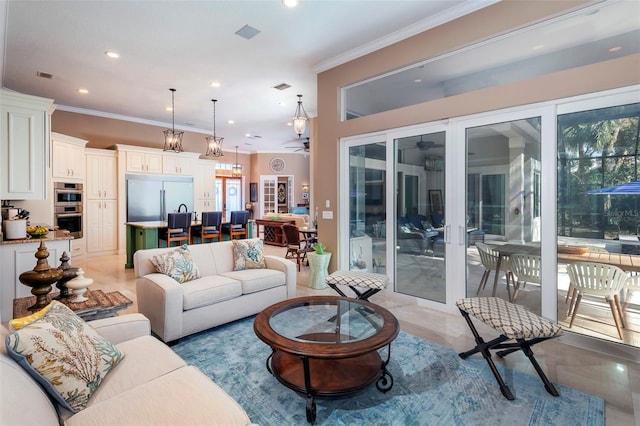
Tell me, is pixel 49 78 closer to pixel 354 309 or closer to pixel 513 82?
pixel 354 309

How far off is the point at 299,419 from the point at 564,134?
335 centimetres

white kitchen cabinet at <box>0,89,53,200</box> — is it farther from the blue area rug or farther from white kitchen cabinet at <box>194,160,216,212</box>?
white kitchen cabinet at <box>194,160,216,212</box>

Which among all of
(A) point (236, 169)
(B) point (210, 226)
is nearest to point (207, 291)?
(B) point (210, 226)

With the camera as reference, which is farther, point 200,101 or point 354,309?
point 200,101

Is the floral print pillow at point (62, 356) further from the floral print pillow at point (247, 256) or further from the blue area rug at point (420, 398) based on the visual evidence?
the floral print pillow at point (247, 256)

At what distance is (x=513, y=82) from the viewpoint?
309 centimetres

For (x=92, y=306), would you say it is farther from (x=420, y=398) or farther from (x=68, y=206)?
(x=68, y=206)

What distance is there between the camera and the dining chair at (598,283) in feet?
8.84

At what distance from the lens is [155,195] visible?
767 cm

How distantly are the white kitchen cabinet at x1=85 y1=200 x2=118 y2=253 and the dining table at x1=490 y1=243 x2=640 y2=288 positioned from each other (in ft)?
25.7

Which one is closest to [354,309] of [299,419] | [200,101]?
[299,419]

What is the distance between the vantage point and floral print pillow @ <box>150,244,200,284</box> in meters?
3.19

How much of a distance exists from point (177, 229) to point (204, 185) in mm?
3243

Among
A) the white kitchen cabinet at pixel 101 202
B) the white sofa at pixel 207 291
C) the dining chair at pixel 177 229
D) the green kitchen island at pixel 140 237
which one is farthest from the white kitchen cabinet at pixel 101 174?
the white sofa at pixel 207 291
